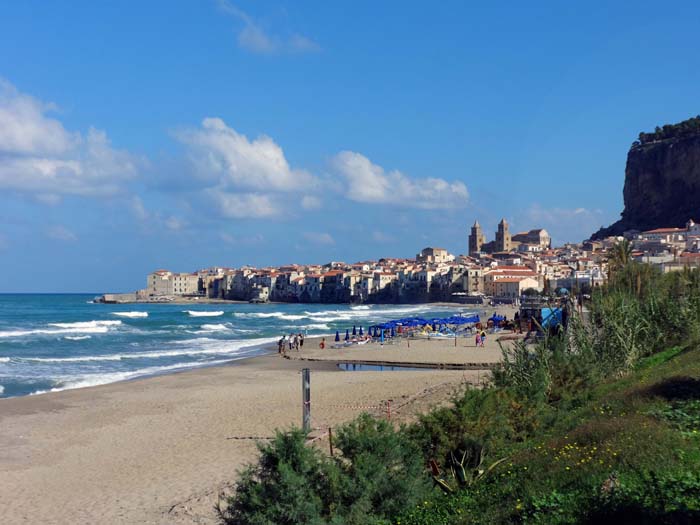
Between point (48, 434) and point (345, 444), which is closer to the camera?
point (345, 444)

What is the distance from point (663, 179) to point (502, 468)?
425 feet

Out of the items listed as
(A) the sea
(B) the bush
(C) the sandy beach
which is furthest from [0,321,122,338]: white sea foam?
(B) the bush

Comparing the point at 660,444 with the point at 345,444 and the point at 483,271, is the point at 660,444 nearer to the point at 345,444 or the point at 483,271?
the point at 345,444

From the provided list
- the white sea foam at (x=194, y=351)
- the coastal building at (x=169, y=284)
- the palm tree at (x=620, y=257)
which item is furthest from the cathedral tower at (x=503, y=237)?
the palm tree at (x=620, y=257)

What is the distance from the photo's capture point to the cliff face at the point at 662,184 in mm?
120188

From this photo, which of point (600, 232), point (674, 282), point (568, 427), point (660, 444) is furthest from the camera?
point (600, 232)

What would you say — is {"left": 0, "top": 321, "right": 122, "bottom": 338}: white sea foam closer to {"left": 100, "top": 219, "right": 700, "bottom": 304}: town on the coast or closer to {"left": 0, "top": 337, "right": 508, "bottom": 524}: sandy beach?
{"left": 0, "top": 337, "right": 508, "bottom": 524}: sandy beach

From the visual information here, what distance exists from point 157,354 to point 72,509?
26808 mm

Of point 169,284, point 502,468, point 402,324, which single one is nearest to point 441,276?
point 169,284

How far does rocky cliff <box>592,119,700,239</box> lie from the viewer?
395 feet

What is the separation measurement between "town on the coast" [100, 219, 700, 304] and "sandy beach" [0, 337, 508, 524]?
2390 inches

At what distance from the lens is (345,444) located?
7320 millimetres

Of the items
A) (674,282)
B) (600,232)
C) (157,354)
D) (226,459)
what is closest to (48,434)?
(226,459)

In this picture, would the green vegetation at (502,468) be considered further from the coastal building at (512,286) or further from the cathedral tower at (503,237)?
the cathedral tower at (503,237)
